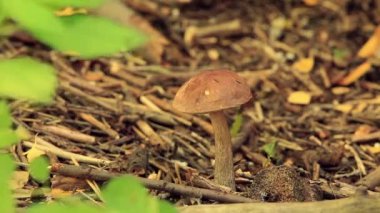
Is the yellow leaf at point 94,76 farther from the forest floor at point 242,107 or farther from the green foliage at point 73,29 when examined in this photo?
the green foliage at point 73,29

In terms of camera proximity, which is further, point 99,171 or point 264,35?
point 264,35

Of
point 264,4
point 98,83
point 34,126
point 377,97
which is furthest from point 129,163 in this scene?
point 264,4

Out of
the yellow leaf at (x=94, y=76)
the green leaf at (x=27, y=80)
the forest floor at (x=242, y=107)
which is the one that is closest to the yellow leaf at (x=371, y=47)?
the forest floor at (x=242, y=107)

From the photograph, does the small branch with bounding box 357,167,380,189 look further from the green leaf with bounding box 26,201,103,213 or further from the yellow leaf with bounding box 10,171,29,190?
the green leaf with bounding box 26,201,103,213

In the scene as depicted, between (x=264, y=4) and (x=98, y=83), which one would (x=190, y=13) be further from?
(x=98, y=83)

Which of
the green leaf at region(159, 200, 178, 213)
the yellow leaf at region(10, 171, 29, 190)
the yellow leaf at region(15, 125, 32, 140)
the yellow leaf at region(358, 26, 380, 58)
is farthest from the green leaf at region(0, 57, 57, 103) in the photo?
the yellow leaf at region(358, 26, 380, 58)

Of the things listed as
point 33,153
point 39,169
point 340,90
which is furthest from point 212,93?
point 340,90

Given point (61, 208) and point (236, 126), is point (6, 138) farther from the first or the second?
point (236, 126)
